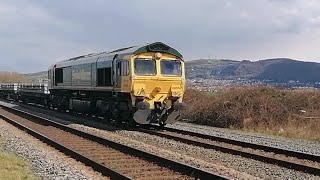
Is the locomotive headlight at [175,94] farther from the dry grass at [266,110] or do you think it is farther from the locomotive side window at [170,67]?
the dry grass at [266,110]

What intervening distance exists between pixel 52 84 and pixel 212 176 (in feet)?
88.6

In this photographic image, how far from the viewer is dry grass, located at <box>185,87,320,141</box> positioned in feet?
73.8

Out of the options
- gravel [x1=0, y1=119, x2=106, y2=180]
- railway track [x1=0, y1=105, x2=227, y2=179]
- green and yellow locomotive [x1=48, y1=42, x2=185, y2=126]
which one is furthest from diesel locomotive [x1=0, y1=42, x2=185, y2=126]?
gravel [x1=0, y1=119, x2=106, y2=180]

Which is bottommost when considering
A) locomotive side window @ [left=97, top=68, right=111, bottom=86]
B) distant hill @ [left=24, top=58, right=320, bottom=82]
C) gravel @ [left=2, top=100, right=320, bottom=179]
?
gravel @ [left=2, top=100, right=320, bottom=179]

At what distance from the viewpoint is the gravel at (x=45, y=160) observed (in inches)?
411

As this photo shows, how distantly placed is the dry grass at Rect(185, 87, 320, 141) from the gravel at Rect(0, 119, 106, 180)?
35.3 feet

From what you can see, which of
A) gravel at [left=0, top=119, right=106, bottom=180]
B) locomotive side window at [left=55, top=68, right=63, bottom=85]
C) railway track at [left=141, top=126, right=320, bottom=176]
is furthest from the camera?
locomotive side window at [left=55, top=68, right=63, bottom=85]

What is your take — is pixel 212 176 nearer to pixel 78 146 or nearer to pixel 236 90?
pixel 78 146

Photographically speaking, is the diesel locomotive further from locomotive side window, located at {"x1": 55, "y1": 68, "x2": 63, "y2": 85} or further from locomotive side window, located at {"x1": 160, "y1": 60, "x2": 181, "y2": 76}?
locomotive side window, located at {"x1": 55, "y1": 68, "x2": 63, "y2": 85}

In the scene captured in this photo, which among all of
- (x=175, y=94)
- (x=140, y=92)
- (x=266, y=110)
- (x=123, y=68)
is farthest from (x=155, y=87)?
(x=266, y=110)

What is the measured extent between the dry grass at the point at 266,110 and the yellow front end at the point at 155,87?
4.78 meters

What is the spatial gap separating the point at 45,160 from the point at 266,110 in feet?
46.5

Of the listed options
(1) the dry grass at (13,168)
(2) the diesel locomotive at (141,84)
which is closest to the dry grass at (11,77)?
(2) the diesel locomotive at (141,84)

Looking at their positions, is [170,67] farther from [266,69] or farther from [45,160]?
[266,69]
